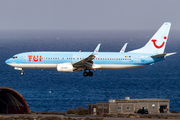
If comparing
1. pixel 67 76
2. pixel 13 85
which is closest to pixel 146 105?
pixel 13 85

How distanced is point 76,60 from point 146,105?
27.6 meters

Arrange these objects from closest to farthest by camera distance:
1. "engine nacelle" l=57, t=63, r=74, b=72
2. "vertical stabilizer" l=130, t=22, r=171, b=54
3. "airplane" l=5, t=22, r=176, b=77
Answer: "engine nacelle" l=57, t=63, r=74, b=72, "airplane" l=5, t=22, r=176, b=77, "vertical stabilizer" l=130, t=22, r=171, b=54

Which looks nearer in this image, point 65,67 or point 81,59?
point 65,67

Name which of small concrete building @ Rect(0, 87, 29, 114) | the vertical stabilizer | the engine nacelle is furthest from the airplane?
small concrete building @ Rect(0, 87, 29, 114)

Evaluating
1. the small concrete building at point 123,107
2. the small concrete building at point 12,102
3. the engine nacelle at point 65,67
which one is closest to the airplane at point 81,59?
the engine nacelle at point 65,67

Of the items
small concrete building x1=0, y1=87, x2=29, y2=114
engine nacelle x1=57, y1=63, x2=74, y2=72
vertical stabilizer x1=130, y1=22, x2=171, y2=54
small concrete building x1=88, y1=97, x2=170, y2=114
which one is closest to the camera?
engine nacelle x1=57, y1=63, x2=74, y2=72

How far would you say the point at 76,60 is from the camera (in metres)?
92.4

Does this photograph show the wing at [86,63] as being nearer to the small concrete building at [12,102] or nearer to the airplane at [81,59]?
the airplane at [81,59]

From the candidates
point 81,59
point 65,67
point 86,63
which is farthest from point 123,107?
point 65,67

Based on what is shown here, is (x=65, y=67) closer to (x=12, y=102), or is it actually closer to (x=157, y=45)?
(x=157, y=45)

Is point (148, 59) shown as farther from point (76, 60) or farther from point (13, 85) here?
point (13, 85)

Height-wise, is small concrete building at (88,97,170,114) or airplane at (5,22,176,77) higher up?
airplane at (5,22,176,77)

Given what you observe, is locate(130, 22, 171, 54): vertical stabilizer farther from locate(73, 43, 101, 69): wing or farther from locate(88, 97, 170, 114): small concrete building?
locate(88, 97, 170, 114): small concrete building

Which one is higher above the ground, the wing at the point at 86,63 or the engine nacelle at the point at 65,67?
the wing at the point at 86,63
